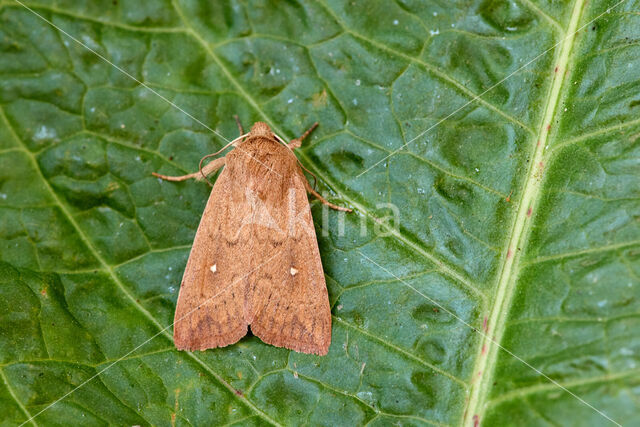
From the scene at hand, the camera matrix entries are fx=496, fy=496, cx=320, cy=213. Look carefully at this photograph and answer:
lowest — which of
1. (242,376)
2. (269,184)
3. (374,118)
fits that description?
(242,376)

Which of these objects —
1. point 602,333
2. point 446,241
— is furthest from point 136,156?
point 602,333

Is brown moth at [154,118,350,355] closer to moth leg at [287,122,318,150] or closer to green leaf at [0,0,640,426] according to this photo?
moth leg at [287,122,318,150]

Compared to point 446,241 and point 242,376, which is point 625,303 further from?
point 242,376

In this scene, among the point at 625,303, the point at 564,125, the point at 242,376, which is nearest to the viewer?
the point at 625,303

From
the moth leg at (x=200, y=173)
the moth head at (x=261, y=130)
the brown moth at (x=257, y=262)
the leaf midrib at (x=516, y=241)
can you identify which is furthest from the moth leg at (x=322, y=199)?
the leaf midrib at (x=516, y=241)

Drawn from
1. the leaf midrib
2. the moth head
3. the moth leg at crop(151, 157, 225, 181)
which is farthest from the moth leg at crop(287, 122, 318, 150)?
the leaf midrib

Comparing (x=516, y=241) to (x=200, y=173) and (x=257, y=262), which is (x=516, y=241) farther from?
(x=200, y=173)

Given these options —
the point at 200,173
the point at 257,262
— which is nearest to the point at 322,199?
the point at 257,262
